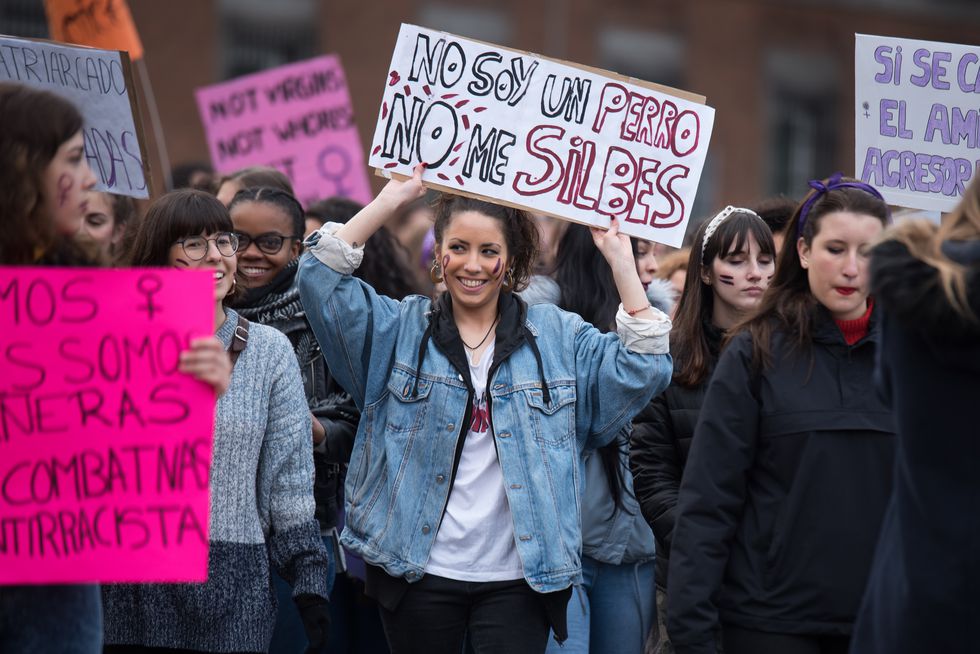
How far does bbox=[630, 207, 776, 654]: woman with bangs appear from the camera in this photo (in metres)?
4.48

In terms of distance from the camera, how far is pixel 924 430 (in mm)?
2812

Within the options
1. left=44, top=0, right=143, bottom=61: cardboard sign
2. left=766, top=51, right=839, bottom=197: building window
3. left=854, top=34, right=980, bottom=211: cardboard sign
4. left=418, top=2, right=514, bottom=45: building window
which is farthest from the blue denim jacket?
left=766, top=51, right=839, bottom=197: building window

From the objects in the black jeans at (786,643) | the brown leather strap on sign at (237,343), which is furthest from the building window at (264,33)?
the black jeans at (786,643)

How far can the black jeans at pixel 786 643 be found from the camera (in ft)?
11.4

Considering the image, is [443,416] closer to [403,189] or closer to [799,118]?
[403,189]

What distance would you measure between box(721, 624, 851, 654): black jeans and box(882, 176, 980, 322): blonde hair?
1.16 m

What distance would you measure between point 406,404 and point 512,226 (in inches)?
28.7

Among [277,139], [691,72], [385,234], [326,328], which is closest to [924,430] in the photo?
[326,328]

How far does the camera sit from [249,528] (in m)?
3.85

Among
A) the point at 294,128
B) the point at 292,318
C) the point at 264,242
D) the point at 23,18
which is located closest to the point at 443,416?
the point at 292,318

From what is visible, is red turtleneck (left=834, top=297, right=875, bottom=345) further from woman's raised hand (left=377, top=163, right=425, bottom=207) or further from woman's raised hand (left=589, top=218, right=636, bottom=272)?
woman's raised hand (left=377, top=163, right=425, bottom=207)

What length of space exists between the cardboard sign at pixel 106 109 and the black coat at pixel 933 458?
300 centimetres

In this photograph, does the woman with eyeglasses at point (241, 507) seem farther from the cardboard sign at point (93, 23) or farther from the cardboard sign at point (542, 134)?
the cardboard sign at point (93, 23)

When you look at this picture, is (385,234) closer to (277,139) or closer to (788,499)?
(277,139)
